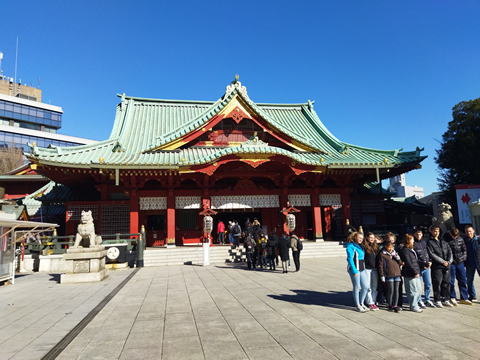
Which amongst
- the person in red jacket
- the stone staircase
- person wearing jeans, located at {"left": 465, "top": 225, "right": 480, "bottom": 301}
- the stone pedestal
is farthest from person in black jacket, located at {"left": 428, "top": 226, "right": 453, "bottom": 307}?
the person in red jacket

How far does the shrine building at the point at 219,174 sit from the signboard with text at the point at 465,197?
13.0ft

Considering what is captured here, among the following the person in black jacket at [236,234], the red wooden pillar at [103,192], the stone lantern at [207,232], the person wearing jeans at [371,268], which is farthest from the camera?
the red wooden pillar at [103,192]

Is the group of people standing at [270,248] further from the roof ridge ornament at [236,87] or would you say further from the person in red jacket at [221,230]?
the roof ridge ornament at [236,87]

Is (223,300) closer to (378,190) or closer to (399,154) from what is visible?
(399,154)

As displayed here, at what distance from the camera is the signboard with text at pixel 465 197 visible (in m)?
20.3

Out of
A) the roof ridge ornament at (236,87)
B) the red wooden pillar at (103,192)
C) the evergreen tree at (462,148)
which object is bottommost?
the red wooden pillar at (103,192)

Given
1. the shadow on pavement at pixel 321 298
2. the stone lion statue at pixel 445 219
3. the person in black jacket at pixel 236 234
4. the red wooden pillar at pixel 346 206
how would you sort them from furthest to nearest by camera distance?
the red wooden pillar at pixel 346 206, the person in black jacket at pixel 236 234, the stone lion statue at pixel 445 219, the shadow on pavement at pixel 321 298

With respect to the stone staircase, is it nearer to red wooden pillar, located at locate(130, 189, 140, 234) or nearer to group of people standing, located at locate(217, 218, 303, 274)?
red wooden pillar, located at locate(130, 189, 140, 234)

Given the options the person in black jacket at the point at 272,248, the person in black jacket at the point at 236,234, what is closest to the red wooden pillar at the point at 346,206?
the person in black jacket at the point at 236,234

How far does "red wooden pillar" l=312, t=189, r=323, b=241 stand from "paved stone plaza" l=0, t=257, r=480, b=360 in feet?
33.1

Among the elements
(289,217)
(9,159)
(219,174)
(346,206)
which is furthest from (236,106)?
(9,159)

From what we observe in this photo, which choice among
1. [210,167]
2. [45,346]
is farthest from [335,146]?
[45,346]

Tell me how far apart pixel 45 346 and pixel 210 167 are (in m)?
13.6

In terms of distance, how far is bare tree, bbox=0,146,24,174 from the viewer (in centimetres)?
4304
